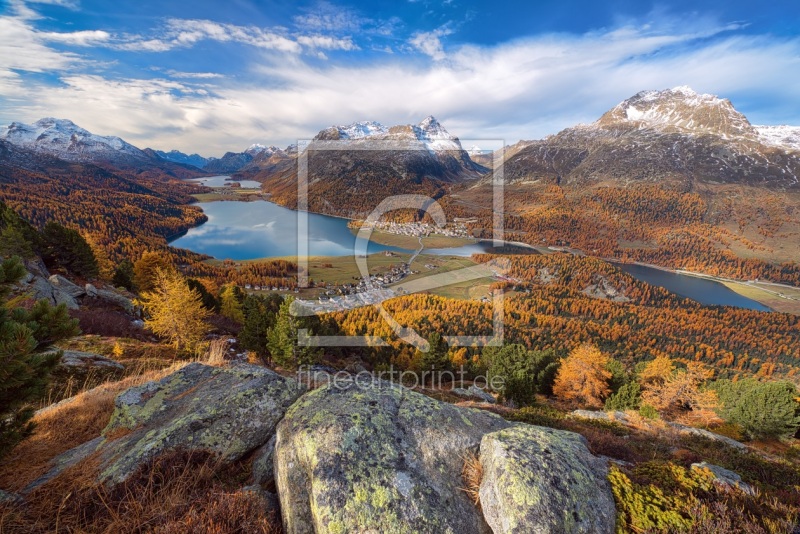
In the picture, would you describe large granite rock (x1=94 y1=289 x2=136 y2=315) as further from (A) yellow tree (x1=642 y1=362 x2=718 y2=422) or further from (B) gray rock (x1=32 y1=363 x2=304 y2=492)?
(A) yellow tree (x1=642 y1=362 x2=718 y2=422)

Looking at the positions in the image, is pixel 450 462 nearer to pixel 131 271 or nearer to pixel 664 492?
pixel 664 492

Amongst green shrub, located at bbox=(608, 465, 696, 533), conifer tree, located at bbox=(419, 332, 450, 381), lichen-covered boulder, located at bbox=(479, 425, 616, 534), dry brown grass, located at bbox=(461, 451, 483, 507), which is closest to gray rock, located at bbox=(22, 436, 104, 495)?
dry brown grass, located at bbox=(461, 451, 483, 507)

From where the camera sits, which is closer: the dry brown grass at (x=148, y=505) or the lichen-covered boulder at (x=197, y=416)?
the dry brown grass at (x=148, y=505)

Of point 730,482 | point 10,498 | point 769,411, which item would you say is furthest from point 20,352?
point 769,411

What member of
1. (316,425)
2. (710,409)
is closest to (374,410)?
(316,425)

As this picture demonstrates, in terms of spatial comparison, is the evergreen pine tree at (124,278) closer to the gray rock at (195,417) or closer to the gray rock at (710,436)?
the gray rock at (195,417)

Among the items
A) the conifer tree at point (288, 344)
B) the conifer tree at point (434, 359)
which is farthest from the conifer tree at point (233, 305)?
the conifer tree at point (434, 359)

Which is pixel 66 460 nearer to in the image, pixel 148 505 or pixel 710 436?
pixel 148 505
